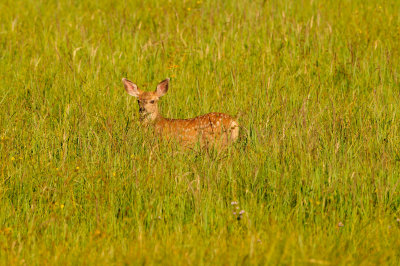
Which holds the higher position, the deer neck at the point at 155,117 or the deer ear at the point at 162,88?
the deer ear at the point at 162,88

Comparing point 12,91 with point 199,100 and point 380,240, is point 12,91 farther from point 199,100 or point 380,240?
point 380,240

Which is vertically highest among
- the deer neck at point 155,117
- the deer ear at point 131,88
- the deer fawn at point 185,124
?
the deer ear at point 131,88

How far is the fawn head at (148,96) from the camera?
7.21 m

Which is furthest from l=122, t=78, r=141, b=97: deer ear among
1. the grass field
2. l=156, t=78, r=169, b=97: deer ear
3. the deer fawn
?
l=156, t=78, r=169, b=97: deer ear

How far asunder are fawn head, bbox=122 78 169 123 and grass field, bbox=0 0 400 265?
0.37 feet

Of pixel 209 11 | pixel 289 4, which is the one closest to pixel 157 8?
pixel 209 11

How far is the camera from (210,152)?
18.5 ft

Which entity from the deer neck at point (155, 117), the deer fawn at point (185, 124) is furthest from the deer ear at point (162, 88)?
the deer neck at point (155, 117)

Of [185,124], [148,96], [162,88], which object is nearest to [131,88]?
[148,96]

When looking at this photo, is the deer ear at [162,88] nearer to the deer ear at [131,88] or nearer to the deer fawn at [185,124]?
the deer fawn at [185,124]

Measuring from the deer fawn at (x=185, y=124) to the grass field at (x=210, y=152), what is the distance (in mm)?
146

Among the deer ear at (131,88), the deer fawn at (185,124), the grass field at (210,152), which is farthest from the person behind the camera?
the deer ear at (131,88)

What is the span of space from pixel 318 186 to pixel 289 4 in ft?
17.7

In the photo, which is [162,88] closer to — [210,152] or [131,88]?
[131,88]
